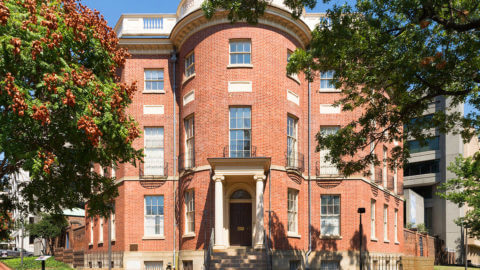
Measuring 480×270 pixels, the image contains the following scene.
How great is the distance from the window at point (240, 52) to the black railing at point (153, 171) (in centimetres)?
705

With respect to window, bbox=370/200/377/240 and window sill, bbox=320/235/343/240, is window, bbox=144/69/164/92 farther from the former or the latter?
window, bbox=370/200/377/240

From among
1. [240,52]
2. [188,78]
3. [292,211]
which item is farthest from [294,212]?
[188,78]

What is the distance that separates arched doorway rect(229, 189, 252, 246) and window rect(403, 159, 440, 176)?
4133 centimetres

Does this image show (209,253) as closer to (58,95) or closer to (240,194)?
(240,194)

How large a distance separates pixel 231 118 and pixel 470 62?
12.6 meters

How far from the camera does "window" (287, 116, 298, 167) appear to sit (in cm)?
2590

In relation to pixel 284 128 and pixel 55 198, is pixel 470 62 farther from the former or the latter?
pixel 55 198

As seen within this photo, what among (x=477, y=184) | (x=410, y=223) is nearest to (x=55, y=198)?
(x=477, y=184)

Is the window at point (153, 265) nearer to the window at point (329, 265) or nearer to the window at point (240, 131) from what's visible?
the window at point (240, 131)

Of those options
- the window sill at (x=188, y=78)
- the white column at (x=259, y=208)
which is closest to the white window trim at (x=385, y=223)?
the white column at (x=259, y=208)

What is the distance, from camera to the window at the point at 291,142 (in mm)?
25903

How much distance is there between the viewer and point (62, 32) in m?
14.3

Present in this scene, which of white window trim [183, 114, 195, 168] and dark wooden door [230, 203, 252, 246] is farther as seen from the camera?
white window trim [183, 114, 195, 168]

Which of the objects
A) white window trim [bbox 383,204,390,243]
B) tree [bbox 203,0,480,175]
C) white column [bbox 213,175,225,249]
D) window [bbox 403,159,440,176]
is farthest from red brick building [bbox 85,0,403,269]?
window [bbox 403,159,440,176]
